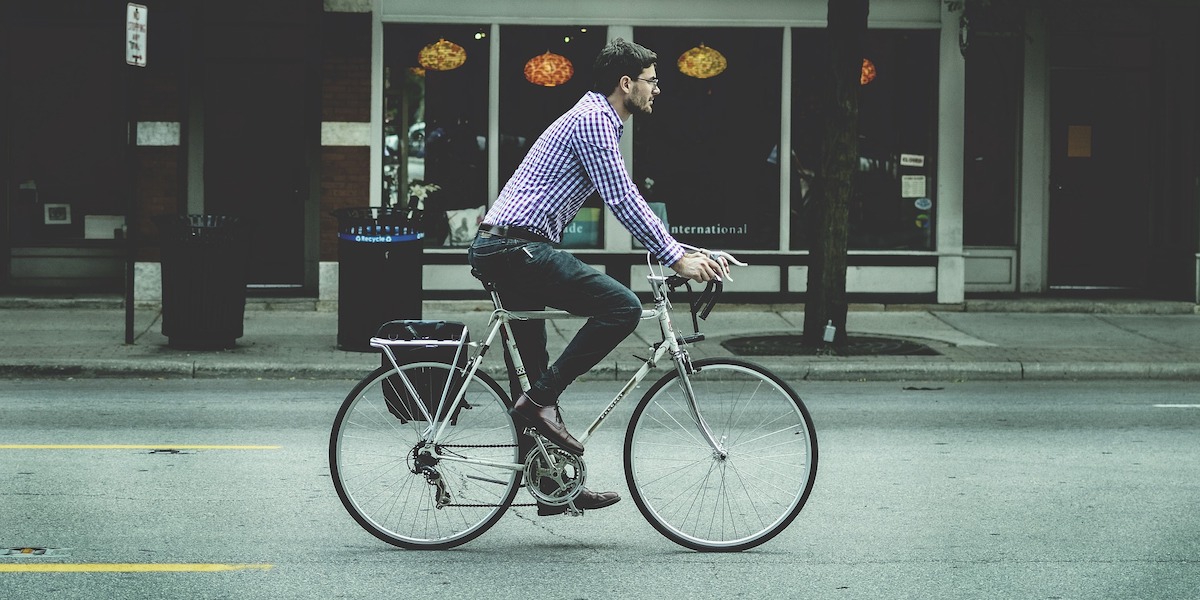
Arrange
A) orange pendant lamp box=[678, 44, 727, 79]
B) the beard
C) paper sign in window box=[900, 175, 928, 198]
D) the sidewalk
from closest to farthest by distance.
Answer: the beard
the sidewalk
orange pendant lamp box=[678, 44, 727, 79]
paper sign in window box=[900, 175, 928, 198]

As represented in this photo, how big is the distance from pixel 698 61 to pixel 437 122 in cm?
275

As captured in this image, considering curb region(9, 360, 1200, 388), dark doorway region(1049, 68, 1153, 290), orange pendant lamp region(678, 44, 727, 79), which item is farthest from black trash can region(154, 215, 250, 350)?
dark doorway region(1049, 68, 1153, 290)

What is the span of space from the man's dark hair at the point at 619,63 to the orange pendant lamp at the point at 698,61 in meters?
10.1

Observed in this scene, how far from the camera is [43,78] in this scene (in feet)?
52.3

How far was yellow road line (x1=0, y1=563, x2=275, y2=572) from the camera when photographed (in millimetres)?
5539

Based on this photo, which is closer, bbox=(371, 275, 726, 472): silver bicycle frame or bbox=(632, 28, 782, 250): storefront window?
bbox=(371, 275, 726, 472): silver bicycle frame

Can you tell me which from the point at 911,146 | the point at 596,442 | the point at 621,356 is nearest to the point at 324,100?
the point at 621,356

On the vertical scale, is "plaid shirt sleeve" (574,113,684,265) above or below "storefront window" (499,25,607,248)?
below

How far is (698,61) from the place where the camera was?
15.8 metres

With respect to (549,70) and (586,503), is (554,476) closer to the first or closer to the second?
(586,503)

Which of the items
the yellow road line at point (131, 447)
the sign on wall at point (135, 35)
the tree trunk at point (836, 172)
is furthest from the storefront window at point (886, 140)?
the yellow road line at point (131, 447)

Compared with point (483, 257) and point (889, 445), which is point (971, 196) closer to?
point (889, 445)

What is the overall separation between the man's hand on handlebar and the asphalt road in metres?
1.08

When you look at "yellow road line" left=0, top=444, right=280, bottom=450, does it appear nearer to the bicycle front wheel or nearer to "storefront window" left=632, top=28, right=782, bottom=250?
the bicycle front wheel
